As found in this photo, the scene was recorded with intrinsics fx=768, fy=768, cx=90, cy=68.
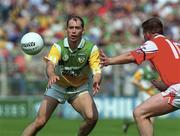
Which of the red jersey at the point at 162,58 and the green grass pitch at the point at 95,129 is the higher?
the red jersey at the point at 162,58

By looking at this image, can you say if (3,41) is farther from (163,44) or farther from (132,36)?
(163,44)

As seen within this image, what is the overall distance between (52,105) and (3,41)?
16.3 meters

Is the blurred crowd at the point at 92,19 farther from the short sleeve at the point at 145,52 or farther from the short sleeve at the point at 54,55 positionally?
the short sleeve at the point at 145,52

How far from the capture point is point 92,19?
30.4 m

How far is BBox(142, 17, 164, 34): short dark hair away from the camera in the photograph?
12414 mm

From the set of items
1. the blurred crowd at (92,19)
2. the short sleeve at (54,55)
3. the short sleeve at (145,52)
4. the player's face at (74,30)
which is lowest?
the blurred crowd at (92,19)

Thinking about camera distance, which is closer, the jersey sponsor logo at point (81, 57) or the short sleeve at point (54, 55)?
the short sleeve at point (54, 55)

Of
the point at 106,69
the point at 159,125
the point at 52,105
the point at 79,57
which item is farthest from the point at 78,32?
the point at 106,69

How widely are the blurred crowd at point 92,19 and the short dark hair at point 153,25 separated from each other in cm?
1452

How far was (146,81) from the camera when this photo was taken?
21.2 meters

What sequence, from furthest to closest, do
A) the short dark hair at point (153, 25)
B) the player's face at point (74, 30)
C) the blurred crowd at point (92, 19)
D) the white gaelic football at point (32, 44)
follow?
1. the blurred crowd at point (92, 19)
2. the white gaelic football at point (32, 44)
3. the player's face at point (74, 30)
4. the short dark hair at point (153, 25)

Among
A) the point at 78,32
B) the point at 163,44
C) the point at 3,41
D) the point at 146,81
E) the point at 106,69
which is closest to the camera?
the point at 163,44

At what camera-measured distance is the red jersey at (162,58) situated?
1217 cm

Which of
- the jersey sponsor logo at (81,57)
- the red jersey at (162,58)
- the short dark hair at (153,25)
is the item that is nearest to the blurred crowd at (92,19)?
the jersey sponsor logo at (81,57)
